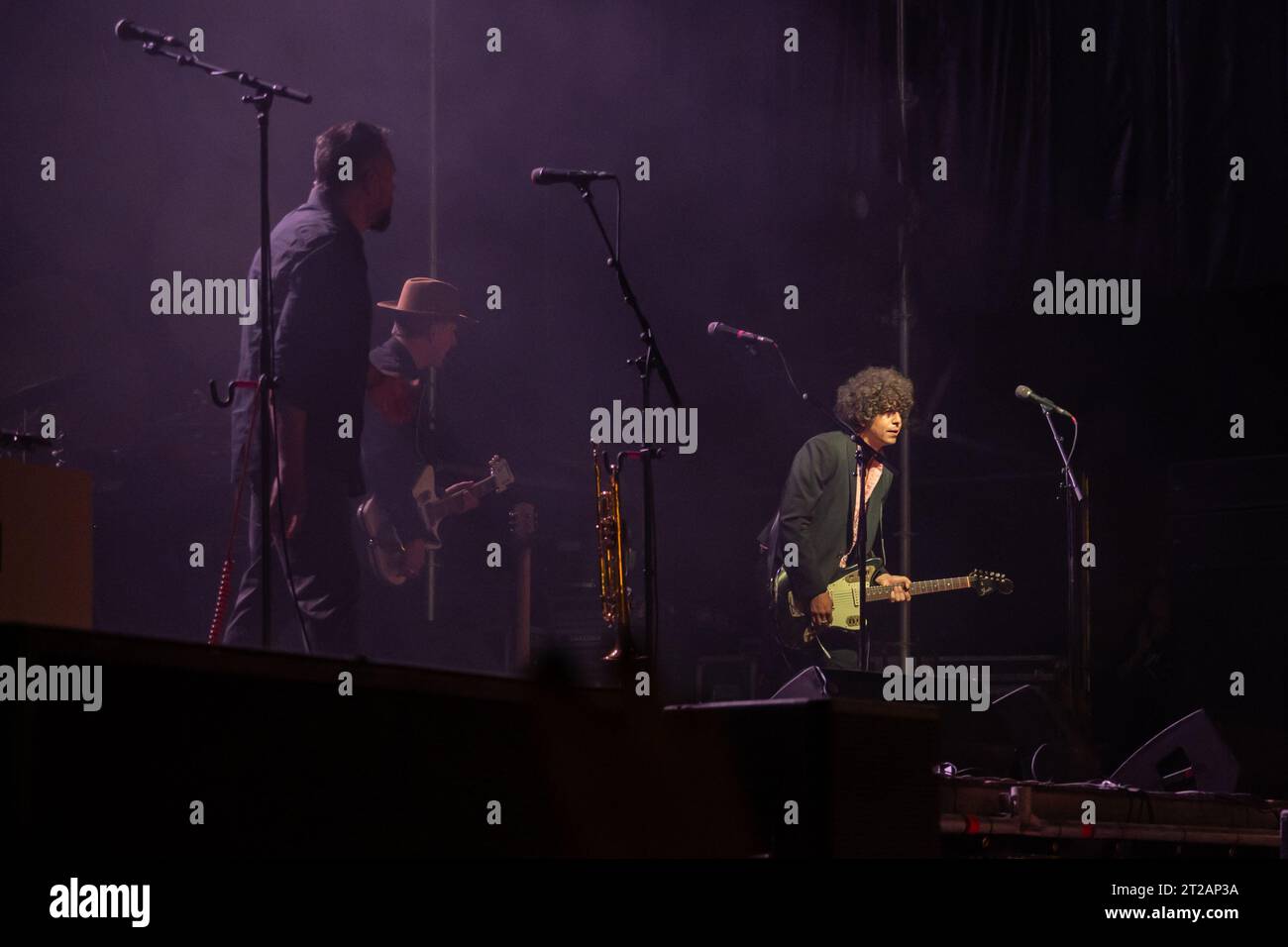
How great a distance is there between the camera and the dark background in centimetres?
652

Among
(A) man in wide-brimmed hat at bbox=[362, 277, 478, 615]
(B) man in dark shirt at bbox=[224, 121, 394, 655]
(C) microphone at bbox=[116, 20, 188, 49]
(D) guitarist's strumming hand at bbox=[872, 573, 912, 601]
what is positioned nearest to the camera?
(C) microphone at bbox=[116, 20, 188, 49]

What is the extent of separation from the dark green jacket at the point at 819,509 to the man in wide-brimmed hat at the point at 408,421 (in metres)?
1.42

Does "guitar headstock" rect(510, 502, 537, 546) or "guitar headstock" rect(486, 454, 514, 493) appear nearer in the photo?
"guitar headstock" rect(510, 502, 537, 546)

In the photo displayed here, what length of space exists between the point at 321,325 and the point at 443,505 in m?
2.01

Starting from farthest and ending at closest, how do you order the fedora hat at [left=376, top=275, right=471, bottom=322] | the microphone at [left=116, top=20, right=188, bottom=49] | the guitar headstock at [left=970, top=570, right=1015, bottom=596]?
the guitar headstock at [left=970, top=570, right=1015, bottom=596]
the fedora hat at [left=376, top=275, right=471, bottom=322]
the microphone at [left=116, top=20, right=188, bottom=49]


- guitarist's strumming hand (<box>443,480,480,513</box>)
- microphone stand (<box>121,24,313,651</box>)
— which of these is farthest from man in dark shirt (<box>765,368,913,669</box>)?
microphone stand (<box>121,24,313,651</box>)

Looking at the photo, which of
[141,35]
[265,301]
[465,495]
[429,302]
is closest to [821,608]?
[465,495]

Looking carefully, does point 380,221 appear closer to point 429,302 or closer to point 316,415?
point 316,415

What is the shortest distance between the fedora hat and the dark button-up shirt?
Result: 60.9 inches

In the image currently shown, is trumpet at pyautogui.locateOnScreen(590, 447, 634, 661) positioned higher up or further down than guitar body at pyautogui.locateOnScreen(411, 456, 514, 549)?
further down

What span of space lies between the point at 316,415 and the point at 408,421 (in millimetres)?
1215

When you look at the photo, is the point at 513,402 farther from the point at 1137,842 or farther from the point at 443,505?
the point at 1137,842

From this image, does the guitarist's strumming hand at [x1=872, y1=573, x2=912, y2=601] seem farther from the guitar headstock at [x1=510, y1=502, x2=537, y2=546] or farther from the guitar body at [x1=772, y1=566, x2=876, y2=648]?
the guitar headstock at [x1=510, y1=502, x2=537, y2=546]

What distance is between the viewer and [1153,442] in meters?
7.03
